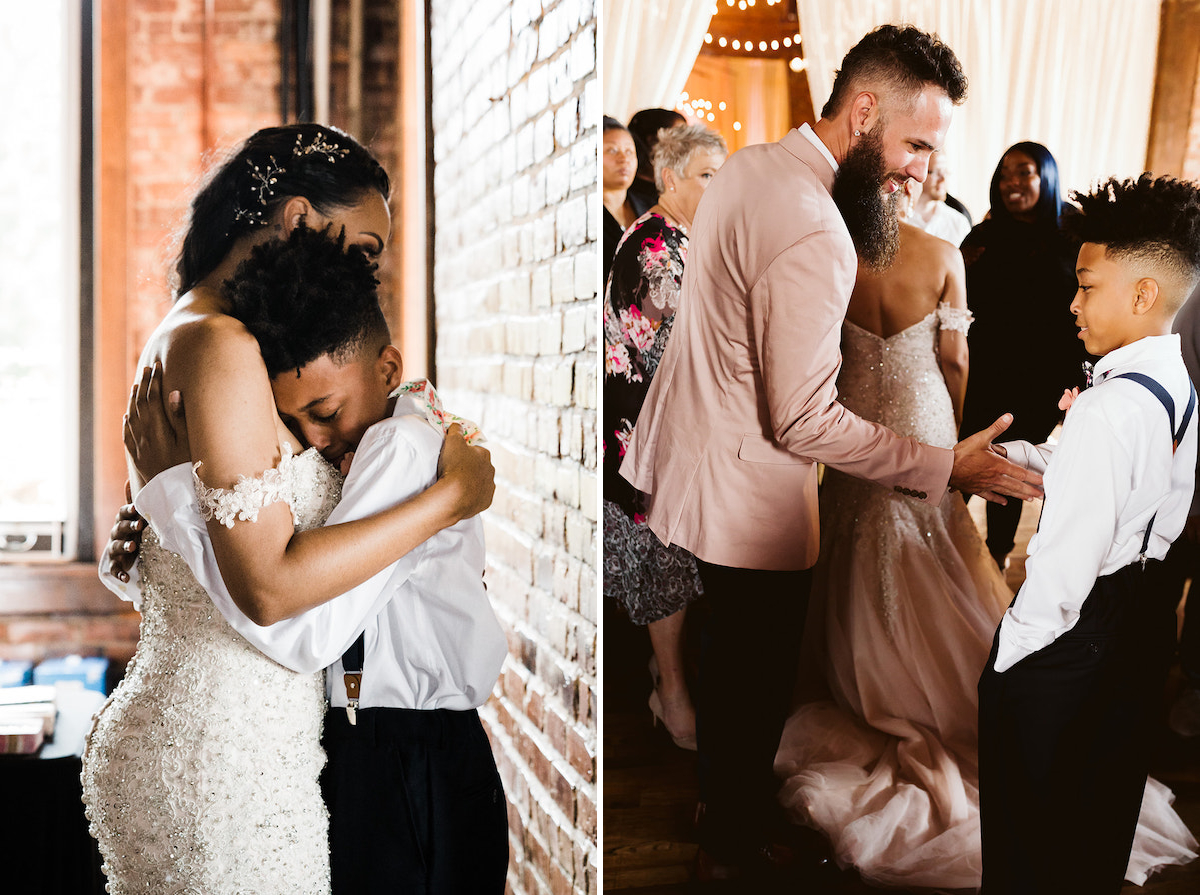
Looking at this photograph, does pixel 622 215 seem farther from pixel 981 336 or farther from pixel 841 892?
pixel 841 892

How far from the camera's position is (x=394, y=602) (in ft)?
4.78

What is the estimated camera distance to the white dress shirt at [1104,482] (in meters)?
0.92

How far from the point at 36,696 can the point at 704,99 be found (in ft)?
8.62

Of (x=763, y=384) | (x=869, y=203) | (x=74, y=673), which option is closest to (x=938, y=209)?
(x=869, y=203)

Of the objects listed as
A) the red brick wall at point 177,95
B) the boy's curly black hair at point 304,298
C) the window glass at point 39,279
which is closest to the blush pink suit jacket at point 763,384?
the boy's curly black hair at point 304,298

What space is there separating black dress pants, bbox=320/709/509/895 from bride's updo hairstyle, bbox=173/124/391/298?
794 mm

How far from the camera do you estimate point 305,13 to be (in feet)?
→ 10.6

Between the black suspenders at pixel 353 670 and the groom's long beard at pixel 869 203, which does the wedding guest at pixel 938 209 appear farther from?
the black suspenders at pixel 353 670

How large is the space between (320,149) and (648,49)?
58 centimetres

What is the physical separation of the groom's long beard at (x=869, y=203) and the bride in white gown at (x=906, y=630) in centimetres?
2

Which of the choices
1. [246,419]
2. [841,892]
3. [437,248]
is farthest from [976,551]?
[437,248]

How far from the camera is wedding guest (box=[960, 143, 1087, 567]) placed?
3.08ft

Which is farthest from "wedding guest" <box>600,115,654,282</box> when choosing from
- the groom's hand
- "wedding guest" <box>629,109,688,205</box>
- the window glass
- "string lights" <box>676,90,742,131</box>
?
the window glass

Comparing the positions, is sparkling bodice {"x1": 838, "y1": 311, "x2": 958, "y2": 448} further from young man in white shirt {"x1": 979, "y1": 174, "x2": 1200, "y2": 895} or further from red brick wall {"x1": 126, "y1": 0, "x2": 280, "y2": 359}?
red brick wall {"x1": 126, "y1": 0, "x2": 280, "y2": 359}
